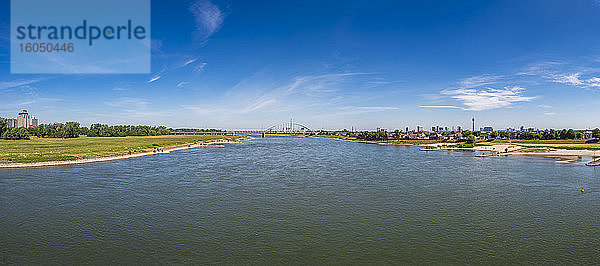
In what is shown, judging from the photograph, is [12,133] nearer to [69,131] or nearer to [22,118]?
[69,131]

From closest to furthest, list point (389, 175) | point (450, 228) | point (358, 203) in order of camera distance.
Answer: point (450, 228), point (358, 203), point (389, 175)

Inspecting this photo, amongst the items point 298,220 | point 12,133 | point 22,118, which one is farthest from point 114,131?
point 298,220

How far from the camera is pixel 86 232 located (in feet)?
44.9

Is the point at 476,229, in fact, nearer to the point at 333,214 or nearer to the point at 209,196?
the point at 333,214

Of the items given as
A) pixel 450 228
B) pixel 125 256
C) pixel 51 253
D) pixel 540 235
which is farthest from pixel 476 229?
pixel 51 253

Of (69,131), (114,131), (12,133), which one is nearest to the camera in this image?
(12,133)

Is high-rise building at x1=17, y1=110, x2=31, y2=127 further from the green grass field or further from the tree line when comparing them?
the green grass field

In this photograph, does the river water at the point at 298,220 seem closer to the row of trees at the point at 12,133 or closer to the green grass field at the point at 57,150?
the green grass field at the point at 57,150

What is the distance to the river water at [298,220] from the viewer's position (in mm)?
11531

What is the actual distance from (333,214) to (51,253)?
12.4 m

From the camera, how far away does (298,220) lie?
50.8 feet

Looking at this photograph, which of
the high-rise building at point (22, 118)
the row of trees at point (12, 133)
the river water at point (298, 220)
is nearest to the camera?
the river water at point (298, 220)

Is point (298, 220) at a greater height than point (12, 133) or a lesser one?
lesser

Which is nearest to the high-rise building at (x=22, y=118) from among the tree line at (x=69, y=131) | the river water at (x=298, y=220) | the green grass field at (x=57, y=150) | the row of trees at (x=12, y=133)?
the tree line at (x=69, y=131)
